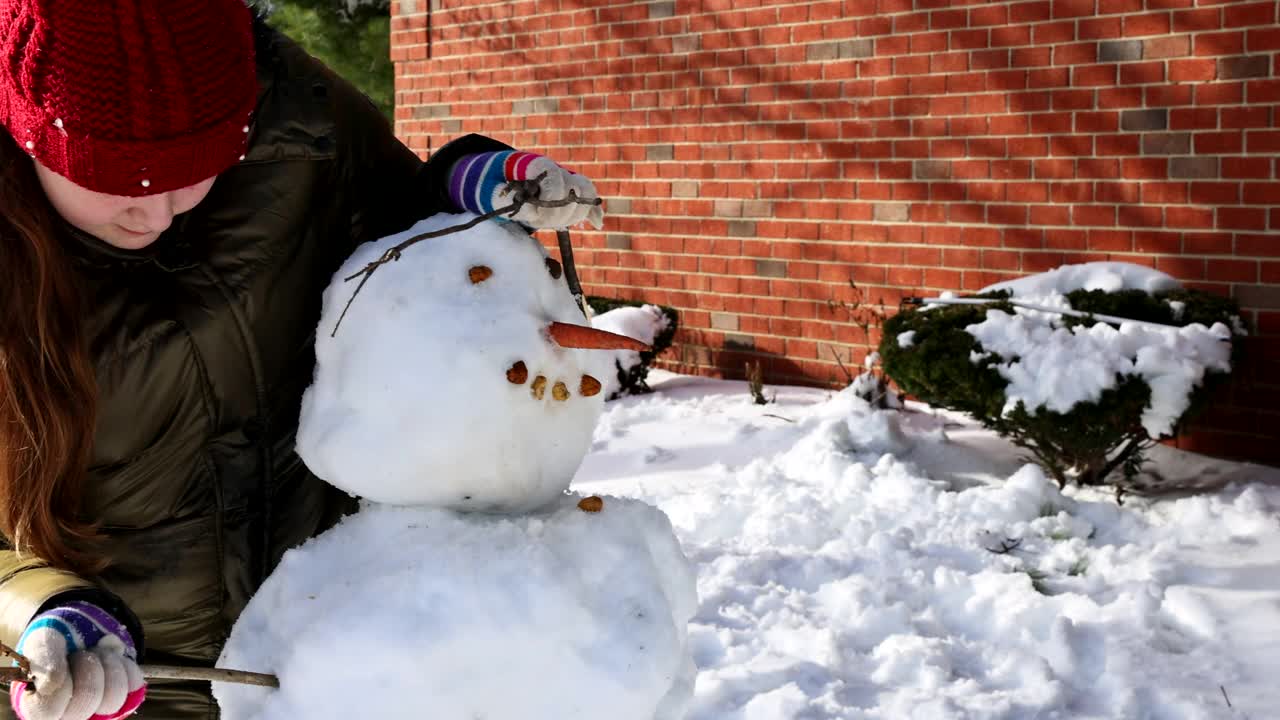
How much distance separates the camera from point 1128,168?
515cm

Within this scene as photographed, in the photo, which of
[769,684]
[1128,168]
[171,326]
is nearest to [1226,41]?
[1128,168]

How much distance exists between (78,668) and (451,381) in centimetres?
55

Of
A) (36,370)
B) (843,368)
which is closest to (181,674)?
(36,370)

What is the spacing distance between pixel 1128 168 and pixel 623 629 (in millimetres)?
4453

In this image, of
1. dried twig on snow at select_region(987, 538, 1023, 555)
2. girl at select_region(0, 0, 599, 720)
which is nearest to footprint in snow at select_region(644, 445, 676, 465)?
dried twig on snow at select_region(987, 538, 1023, 555)

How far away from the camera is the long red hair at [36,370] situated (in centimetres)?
146

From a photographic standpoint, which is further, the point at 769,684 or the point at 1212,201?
the point at 1212,201

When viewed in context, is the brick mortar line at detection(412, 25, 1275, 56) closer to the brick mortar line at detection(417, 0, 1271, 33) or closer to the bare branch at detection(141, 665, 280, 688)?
the brick mortar line at detection(417, 0, 1271, 33)

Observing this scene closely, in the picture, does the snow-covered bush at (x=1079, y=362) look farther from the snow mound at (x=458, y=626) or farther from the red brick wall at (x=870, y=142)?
the snow mound at (x=458, y=626)

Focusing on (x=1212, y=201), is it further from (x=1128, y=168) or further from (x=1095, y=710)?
(x=1095, y=710)

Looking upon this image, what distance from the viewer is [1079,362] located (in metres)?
4.36

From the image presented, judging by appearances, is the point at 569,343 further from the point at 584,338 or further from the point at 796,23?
the point at 796,23

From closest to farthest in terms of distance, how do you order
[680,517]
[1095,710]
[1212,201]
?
[1095,710] → [680,517] → [1212,201]

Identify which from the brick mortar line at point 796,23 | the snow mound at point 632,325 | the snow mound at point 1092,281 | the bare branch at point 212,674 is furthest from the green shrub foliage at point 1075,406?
the bare branch at point 212,674
